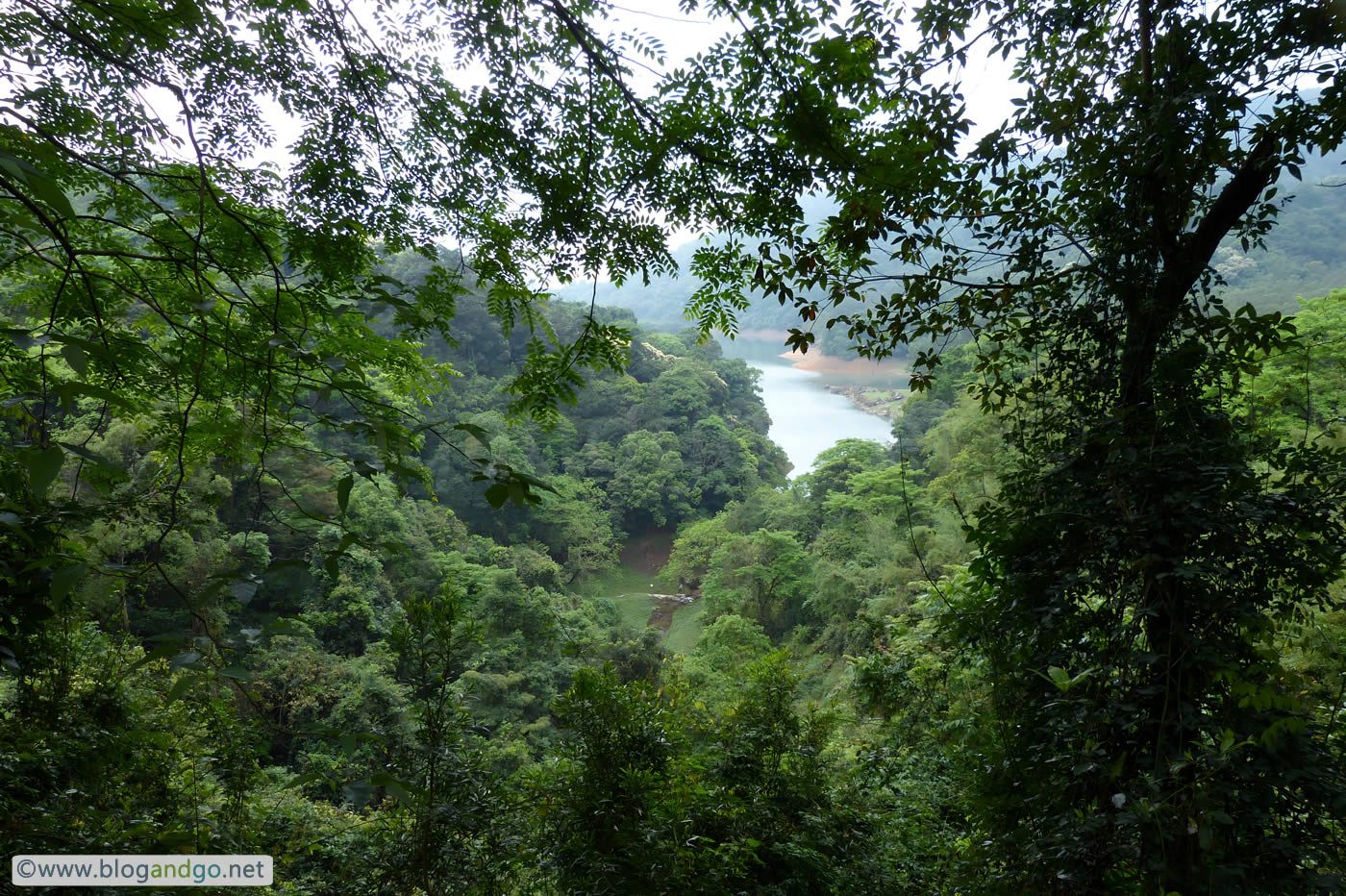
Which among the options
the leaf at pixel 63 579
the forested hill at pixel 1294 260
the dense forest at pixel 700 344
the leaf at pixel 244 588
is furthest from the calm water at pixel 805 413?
the leaf at pixel 63 579

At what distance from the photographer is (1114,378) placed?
1.93 meters

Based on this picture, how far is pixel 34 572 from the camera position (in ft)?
4.78

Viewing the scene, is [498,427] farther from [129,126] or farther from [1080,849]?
[1080,849]

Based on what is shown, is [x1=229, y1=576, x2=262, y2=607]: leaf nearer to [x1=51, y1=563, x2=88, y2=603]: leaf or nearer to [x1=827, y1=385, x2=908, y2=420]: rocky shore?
[x1=51, y1=563, x2=88, y2=603]: leaf

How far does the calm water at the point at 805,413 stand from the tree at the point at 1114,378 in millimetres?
20815

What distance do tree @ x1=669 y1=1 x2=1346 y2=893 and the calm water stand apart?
68.3 feet

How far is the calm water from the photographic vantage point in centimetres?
2856

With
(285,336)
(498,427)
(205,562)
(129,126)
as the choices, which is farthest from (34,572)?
(498,427)

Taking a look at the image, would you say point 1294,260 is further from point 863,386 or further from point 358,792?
point 358,792

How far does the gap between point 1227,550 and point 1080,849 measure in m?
0.78

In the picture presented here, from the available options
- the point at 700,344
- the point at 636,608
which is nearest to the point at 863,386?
the point at 636,608

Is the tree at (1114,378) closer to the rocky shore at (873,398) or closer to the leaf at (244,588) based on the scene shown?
the leaf at (244,588)

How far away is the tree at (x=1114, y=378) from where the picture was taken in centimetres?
141

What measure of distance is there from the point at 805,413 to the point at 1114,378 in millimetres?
33699
